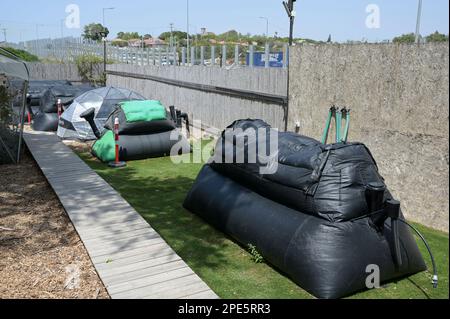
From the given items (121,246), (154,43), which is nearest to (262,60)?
(121,246)

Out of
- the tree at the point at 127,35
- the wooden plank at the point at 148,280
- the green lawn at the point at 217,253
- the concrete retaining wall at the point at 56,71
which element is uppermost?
the tree at the point at 127,35

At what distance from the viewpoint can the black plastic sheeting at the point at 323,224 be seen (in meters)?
4.38

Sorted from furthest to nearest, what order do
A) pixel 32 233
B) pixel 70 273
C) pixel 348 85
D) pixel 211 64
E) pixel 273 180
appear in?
pixel 211 64 → pixel 348 85 → pixel 32 233 → pixel 273 180 → pixel 70 273

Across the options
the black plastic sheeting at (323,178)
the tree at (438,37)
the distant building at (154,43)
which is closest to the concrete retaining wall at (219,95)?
the tree at (438,37)

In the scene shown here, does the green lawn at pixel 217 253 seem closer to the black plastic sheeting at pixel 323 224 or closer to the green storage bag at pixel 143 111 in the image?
the black plastic sheeting at pixel 323 224

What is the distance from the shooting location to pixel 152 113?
11.3 meters

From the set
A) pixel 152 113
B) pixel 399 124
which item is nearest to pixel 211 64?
pixel 152 113

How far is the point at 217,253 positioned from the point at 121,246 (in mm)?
1278

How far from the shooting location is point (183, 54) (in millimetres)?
17641

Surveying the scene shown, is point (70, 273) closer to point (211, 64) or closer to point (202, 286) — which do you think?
point (202, 286)

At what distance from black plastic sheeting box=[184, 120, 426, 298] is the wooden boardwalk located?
102 cm

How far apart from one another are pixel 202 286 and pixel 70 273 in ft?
5.35

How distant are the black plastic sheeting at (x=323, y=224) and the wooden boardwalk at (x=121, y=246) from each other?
102 centimetres

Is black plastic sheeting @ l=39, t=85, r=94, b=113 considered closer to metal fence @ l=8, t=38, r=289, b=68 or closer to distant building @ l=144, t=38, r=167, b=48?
metal fence @ l=8, t=38, r=289, b=68
